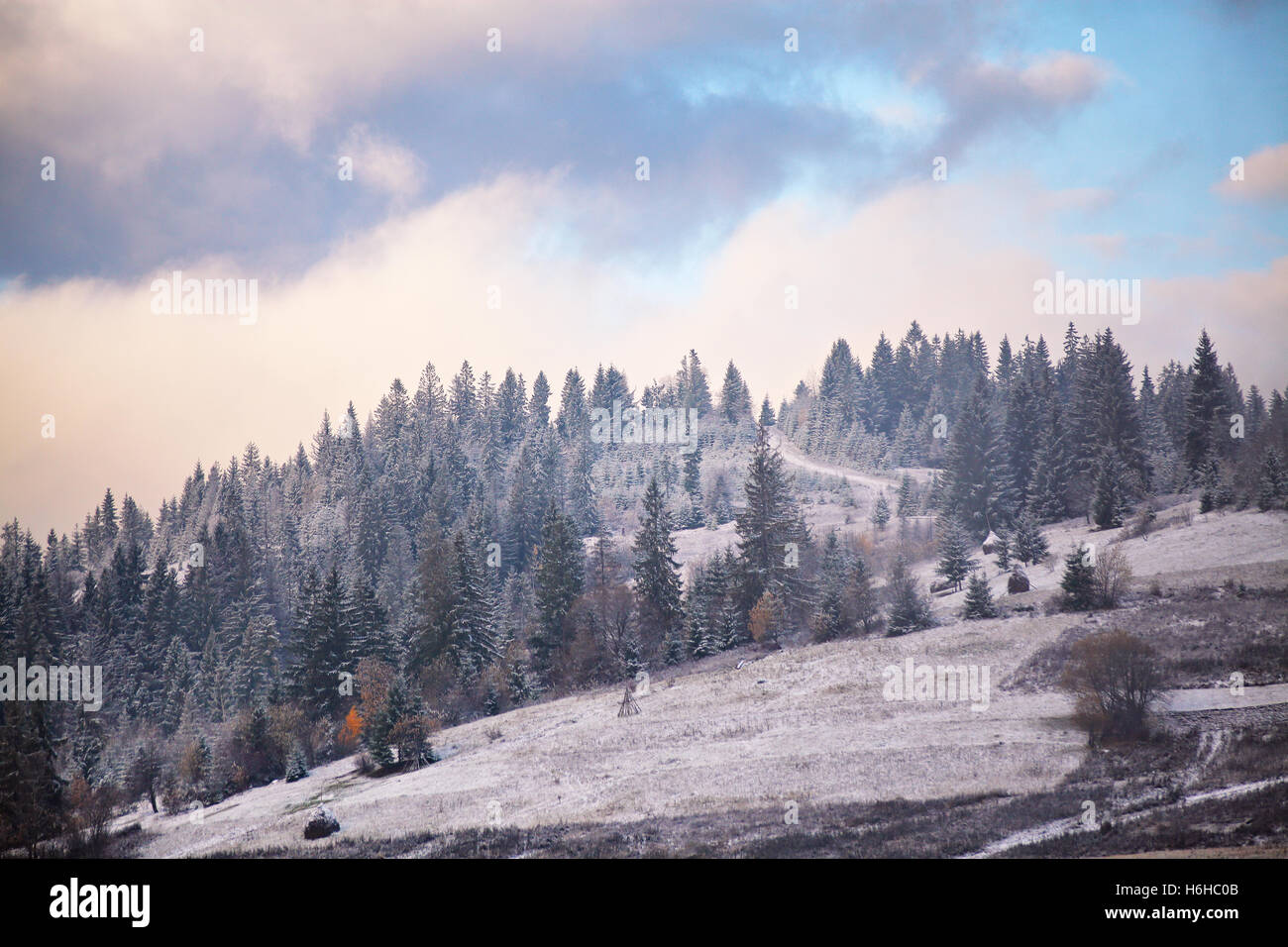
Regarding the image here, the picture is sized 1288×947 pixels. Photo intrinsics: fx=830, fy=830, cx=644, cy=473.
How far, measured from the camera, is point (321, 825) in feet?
92.6

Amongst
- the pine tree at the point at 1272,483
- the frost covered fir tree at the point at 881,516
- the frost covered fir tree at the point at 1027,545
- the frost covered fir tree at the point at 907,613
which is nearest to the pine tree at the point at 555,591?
the frost covered fir tree at the point at 907,613

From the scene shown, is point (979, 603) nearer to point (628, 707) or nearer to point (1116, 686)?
point (1116, 686)

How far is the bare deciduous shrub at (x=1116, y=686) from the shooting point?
28781mm

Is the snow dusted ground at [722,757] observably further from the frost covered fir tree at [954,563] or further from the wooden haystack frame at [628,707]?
the frost covered fir tree at [954,563]

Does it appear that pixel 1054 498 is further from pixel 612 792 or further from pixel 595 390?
pixel 595 390

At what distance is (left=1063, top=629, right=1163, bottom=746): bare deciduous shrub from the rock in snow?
26.0m

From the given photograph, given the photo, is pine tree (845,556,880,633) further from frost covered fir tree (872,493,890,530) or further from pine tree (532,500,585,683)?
frost covered fir tree (872,493,890,530)

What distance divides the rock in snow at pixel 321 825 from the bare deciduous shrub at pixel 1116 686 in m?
26.0

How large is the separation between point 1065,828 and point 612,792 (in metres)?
14.4

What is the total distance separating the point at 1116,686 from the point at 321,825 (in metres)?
28.2

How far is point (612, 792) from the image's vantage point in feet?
95.8

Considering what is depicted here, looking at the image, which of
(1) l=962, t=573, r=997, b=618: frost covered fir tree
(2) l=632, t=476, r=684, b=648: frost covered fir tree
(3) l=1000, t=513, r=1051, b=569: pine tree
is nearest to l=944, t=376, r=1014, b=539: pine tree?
(3) l=1000, t=513, r=1051, b=569: pine tree
